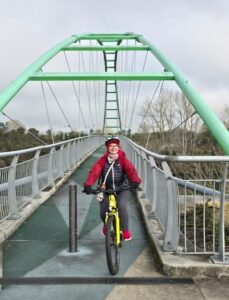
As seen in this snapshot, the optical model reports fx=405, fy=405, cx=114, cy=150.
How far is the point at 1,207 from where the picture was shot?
235 inches

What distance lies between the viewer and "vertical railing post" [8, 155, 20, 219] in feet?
20.5

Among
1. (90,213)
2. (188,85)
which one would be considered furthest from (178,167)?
(90,213)

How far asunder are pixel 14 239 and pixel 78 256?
4.04ft

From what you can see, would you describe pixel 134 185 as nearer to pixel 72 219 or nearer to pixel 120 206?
pixel 120 206

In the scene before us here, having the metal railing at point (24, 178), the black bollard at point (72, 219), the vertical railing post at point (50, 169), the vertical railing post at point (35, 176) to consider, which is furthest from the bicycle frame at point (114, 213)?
the vertical railing post at point (50, 169)

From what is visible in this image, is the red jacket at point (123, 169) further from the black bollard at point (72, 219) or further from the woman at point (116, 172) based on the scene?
the black bollard at point (72, 219)

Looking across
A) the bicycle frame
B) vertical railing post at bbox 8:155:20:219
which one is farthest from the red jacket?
vertical railing post at bbox 8:155:20:219

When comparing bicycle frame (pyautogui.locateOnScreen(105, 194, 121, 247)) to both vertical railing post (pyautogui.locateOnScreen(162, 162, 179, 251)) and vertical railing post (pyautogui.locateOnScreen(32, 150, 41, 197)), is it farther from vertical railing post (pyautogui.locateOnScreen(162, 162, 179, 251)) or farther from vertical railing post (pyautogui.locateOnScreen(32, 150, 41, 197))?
vertical railing post (pyautogui.locateOnScreen(32, 150, 41, 197))

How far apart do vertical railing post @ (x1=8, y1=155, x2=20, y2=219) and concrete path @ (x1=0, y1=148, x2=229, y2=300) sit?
0.25 meters

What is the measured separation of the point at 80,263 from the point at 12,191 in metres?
2.20

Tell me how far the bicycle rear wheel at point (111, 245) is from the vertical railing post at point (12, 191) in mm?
2385

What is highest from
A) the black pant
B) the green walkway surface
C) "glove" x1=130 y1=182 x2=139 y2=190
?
"glove" x1=130 y1=182 x2=139 y2=190

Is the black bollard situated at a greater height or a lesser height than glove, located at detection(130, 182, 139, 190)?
lesser

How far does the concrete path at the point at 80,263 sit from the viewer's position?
12.4 feet
